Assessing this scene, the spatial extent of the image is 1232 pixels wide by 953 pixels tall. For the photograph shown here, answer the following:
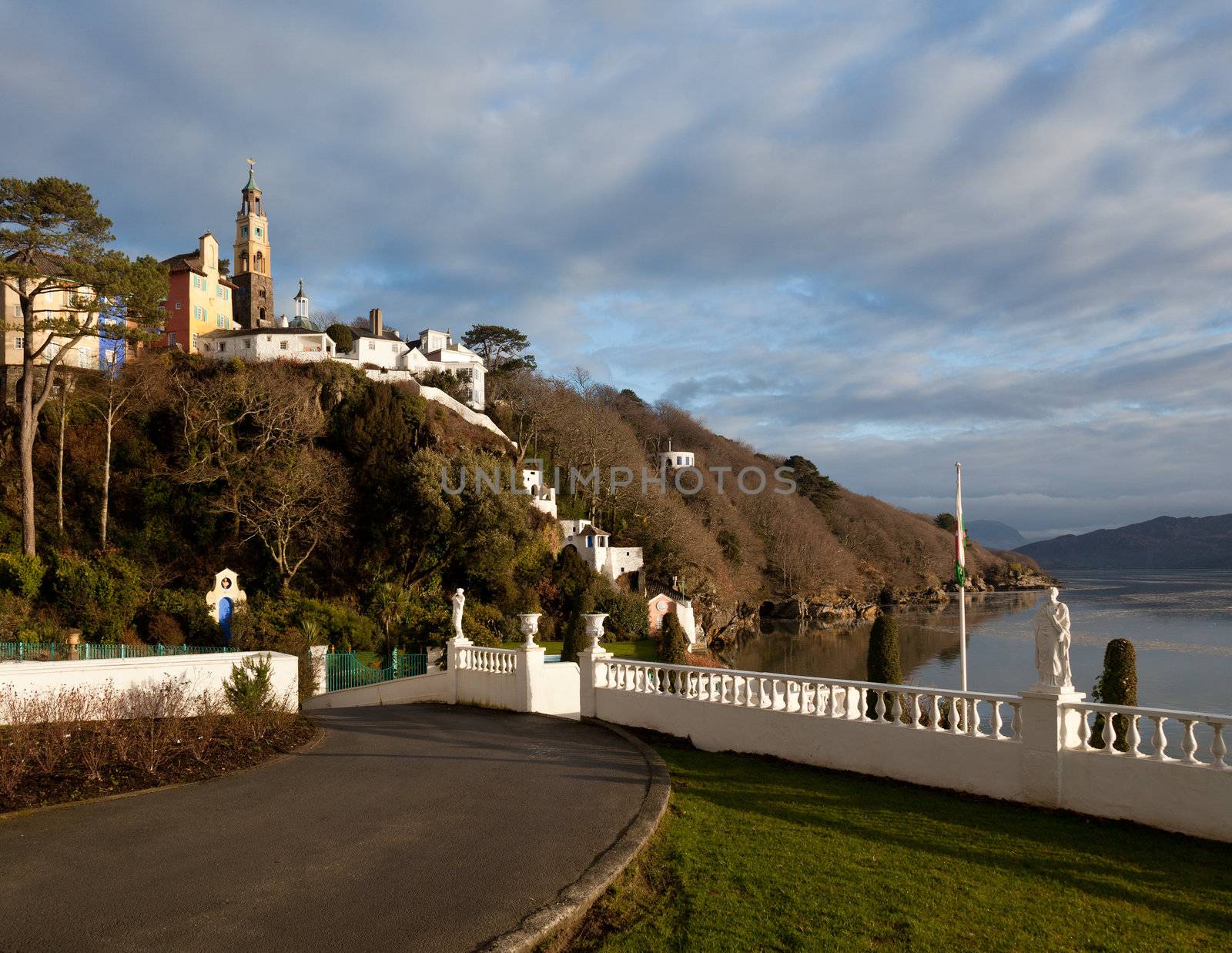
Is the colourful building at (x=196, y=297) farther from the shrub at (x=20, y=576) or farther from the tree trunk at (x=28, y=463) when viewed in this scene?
the shrub at (x=20, y=576)

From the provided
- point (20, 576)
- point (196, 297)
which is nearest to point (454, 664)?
point (20, 576)

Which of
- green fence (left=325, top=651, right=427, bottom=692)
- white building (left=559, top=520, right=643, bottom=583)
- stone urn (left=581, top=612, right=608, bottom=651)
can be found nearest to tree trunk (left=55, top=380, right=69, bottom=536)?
green fence (left=325, top=651, right=427, bottom=692)

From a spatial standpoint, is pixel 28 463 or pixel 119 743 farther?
pixel 28 463

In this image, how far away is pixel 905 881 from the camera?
5840 mm

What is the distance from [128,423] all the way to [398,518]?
14.4 m

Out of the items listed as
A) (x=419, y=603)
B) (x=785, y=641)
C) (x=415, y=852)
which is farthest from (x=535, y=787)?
(x=785, y=641)

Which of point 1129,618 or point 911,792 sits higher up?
point 911,792

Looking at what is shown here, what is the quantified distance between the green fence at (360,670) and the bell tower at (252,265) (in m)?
49.7

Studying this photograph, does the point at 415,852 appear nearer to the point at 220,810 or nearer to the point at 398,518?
A: the point at 220,810

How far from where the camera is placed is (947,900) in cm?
550

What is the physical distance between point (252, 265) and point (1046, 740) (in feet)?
227

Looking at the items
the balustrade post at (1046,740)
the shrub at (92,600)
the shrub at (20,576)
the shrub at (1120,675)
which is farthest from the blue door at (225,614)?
the balustrade post at (1046,740)

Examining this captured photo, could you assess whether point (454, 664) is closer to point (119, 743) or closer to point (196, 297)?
point (119, 743)

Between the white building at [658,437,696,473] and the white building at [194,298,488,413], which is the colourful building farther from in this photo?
the white building at [658,437,696,473]
